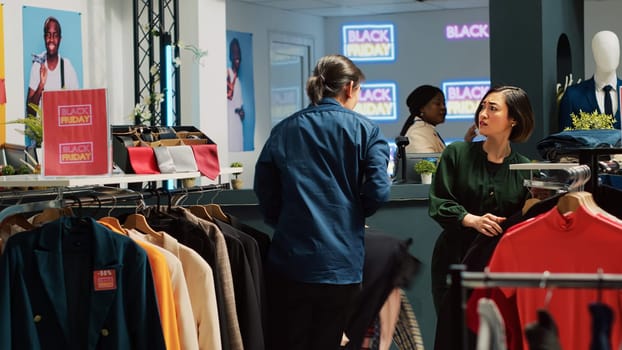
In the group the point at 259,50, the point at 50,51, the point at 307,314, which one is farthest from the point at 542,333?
the point at 259,50

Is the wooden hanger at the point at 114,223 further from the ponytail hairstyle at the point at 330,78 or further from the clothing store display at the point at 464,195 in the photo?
the clothing store display at the point at 464,195

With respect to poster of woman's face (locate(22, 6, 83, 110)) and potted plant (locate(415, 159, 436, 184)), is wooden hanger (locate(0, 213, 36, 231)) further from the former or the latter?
poster of woman's face (locate(22, 6, 83, 110))

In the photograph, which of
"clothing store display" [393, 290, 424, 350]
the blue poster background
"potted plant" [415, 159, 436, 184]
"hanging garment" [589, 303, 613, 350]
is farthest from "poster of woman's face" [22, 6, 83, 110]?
"hanging garment" [589, 303, 613, 350]

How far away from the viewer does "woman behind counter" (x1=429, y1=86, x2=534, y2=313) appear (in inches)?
150

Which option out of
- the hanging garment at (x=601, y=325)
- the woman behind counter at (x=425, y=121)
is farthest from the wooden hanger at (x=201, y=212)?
the woman behind counter at (x=425, y=121)

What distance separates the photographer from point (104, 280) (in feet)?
9.80

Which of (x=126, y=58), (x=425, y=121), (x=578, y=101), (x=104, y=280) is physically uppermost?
(x=126, y=58)

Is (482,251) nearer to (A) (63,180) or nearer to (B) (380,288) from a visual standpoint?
(B) (380,288)

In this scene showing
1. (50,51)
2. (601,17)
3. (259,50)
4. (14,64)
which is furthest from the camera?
(601,17)

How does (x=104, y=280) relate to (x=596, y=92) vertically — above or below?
below

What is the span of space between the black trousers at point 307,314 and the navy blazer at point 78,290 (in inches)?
30.4

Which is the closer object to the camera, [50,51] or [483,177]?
[483,177]

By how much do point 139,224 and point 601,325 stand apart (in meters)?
2.11

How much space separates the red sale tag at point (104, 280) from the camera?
9.78ft
